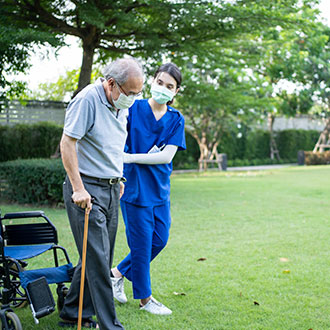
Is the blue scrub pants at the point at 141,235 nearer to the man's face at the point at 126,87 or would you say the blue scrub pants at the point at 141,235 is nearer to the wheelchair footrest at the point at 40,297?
the wheelchair footrest at the point at 40,297

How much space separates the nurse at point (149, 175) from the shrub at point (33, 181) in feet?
18.0

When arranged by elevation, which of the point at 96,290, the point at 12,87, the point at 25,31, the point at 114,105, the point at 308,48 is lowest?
the point at 96,290

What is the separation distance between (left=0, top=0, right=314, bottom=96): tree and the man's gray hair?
21.0ft

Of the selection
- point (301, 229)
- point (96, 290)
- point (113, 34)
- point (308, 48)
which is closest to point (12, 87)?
point (113, 34)

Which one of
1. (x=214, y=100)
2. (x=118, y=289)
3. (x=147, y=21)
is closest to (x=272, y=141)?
(x=214, y=100)

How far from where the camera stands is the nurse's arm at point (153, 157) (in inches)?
147

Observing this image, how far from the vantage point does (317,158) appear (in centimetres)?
2569

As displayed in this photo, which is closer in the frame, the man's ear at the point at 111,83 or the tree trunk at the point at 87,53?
the man's ear at the point at 111,83

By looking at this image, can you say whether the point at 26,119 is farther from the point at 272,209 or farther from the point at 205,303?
the point at 205,303

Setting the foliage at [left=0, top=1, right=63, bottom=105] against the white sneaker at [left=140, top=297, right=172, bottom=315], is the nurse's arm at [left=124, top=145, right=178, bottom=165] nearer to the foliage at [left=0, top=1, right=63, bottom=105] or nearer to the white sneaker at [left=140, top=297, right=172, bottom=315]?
the white sneaker at [left=140, top=297, right=172, bottom=315]

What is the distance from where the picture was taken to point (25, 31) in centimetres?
828

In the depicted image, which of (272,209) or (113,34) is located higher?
(113,34)

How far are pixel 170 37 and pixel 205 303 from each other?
25.0ft

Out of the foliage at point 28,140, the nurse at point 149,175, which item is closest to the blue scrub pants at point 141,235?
the nurse at point 149,175
